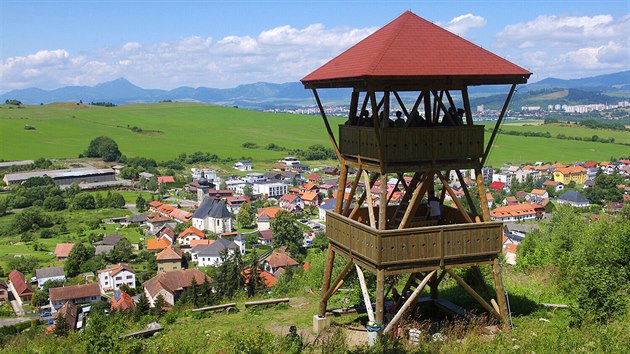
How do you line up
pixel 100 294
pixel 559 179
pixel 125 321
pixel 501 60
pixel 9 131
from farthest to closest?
pixel 9 131, pixel 559 179, pixel 100 294, pixel 125 321, pixel 501 60

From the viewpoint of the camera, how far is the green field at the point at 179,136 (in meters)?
134

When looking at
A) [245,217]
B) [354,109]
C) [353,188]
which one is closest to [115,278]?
[245,217]

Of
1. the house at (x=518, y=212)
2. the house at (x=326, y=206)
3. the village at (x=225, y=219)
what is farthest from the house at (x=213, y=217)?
the house at (x=518, y=212)

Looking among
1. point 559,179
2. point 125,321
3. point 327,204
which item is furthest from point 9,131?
point 125,321

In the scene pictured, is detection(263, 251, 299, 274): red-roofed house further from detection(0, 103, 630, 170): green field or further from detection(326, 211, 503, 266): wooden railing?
detection(0, 103, 630, 170): green field

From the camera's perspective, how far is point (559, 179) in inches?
4424

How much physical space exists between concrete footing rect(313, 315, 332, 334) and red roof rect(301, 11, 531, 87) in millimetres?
4960

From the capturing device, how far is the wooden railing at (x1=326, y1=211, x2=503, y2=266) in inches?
403

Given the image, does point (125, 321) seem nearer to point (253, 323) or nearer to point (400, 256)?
point (253, 323)

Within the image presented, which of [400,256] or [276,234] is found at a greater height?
[400,256]

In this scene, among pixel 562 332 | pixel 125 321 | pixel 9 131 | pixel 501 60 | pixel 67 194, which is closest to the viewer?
pixel 562 332

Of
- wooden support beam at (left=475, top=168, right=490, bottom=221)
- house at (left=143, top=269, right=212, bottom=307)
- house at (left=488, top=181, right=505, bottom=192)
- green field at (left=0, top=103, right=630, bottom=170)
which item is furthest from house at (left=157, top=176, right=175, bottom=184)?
wooden support beam at (left=475, top=168, right=490, bottom=221)

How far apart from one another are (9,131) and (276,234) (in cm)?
9923

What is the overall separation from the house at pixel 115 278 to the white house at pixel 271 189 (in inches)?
2123
